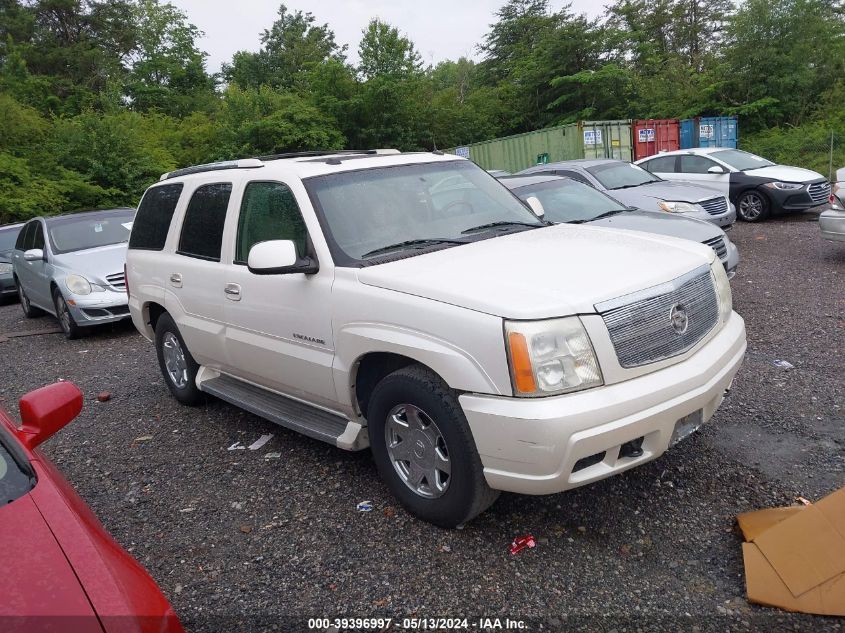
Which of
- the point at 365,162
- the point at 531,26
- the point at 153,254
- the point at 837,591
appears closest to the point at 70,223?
the point at 153,254

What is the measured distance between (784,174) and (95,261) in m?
12.3

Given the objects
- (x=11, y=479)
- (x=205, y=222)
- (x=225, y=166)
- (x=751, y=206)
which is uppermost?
(x=225, y=166)

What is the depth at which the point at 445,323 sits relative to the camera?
9.96 ft

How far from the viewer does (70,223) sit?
10039 mm

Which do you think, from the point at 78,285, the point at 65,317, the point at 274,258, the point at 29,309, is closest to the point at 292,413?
the point at 274,258

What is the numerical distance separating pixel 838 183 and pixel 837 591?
758 cm

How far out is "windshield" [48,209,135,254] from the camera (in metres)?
9.65

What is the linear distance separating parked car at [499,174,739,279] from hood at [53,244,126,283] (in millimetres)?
5307

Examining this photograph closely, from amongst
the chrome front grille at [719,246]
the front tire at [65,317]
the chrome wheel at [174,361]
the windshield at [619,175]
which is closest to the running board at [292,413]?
the chrome wheel at [174,361]

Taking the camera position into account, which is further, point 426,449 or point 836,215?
point 836,215

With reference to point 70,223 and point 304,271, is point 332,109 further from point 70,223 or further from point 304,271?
point 304,271

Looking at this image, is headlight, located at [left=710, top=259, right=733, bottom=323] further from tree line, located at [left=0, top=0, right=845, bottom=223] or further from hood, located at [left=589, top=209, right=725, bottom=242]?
tree line, located at [left=0, top=0, right=845, bottom=223]

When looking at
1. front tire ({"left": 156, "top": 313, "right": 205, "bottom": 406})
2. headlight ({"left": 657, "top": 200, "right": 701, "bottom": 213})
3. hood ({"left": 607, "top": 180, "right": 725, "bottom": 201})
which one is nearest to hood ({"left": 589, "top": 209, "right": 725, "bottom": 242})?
headlight ({"left": 657, "top": 200, "right": 701, "bottom": 213})

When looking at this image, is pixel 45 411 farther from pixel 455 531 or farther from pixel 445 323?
pixel 455 531
